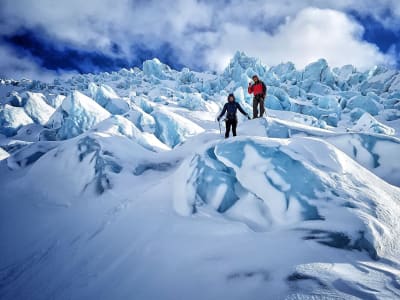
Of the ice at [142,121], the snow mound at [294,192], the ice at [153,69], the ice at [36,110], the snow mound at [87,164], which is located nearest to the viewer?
the snow mound at [294,192]

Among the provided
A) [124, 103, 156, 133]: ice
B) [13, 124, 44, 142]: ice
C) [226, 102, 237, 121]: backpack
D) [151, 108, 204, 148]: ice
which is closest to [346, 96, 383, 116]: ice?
[151, 108, 204, 148]: ice

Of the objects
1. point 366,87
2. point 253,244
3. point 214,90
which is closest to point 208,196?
point 253,244

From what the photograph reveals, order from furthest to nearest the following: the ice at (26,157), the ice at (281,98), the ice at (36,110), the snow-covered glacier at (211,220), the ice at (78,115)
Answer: the ice at (281,98)
the ice at (36,110)
the ice at (78,115)
the ice at (26,157)
the snow-covered glacier at (211,220)

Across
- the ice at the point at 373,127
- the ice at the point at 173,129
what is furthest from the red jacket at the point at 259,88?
the ice at the point at 373,127

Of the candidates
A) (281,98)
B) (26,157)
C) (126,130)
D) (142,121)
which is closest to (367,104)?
(281,98)

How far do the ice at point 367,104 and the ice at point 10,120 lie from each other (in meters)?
37.2

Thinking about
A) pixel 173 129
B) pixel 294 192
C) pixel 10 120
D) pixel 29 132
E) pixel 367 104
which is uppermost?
pixel 367 104

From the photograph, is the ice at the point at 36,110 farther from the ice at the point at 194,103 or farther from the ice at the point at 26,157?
the ice at the point at 26,157

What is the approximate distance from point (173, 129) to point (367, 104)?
2764 centimetres

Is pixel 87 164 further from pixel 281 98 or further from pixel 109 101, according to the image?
pixel 281 98

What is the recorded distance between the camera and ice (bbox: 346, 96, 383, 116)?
28.2 m

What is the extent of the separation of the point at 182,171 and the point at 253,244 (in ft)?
A: 6.77

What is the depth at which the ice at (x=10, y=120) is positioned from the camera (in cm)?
1936

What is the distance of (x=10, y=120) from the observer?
19672 millimetres
